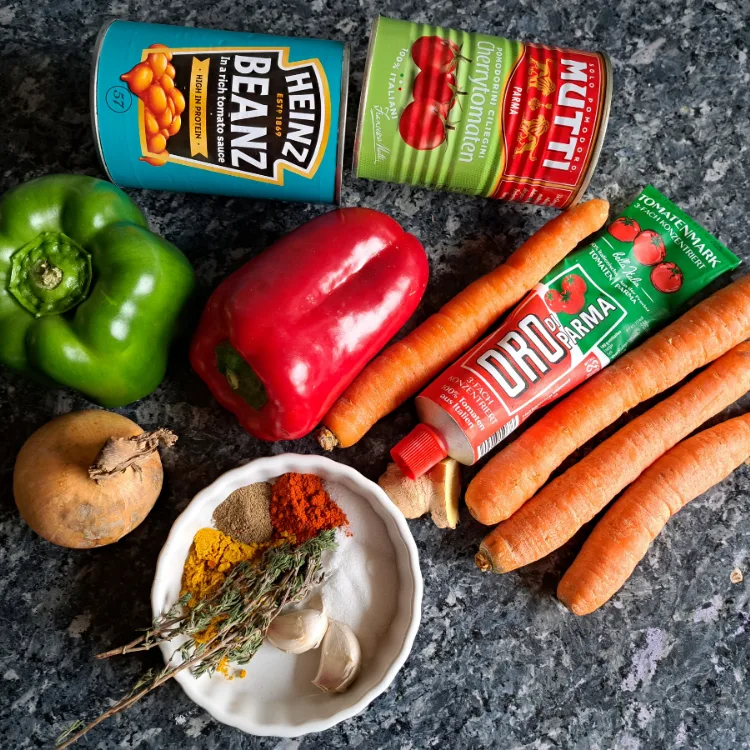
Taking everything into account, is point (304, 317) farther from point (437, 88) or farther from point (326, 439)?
point (437, 88)

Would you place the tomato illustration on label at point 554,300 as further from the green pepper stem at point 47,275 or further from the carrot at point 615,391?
the green pepper stem at point 47,275

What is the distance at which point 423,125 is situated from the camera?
3.35ft

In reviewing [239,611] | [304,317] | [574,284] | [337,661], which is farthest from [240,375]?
[574,284]

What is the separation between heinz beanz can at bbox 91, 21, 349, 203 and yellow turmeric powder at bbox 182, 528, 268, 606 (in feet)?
1.87

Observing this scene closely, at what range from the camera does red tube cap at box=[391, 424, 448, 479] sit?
1099mm

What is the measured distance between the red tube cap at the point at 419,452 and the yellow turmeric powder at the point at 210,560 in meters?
0.26

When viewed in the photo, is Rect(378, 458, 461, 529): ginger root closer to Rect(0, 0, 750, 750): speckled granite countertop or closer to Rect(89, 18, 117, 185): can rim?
Rect(0, 0, 750, 750): speckled granite countertop

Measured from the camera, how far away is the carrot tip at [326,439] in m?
1.12

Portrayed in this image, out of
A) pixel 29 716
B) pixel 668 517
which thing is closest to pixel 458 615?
pixel 668 517

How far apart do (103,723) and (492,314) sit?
0.95 metres

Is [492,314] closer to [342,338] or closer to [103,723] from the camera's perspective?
[342,338]

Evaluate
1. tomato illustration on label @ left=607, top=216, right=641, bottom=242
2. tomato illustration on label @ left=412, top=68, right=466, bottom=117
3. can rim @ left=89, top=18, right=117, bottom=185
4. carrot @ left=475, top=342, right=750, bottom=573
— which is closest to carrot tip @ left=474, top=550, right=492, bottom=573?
carrot @ left=475, top=342, right=750, bottom=573

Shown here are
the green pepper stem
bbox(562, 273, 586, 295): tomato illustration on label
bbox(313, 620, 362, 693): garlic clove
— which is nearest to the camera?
the green pepper stem

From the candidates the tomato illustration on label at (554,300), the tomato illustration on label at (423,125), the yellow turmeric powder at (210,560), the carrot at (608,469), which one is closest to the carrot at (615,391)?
the carrot at (608,469)
